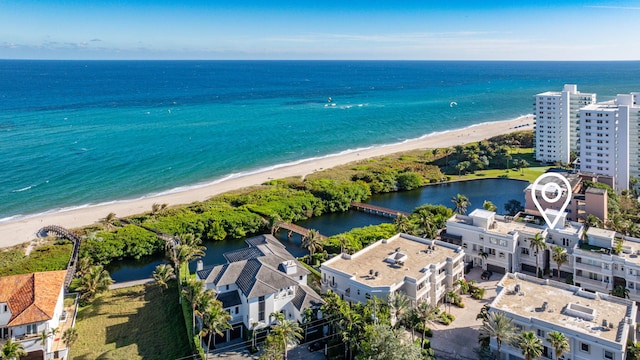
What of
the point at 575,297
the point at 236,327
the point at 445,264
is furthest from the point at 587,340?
the point at 236,327

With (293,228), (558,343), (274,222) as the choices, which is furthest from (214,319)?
(293,228)

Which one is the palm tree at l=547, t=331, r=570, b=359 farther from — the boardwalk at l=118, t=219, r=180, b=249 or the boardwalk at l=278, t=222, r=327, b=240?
the boardwalk at l=118, t=219, r=180, b=249

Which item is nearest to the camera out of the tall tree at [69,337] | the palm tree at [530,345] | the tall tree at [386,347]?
the tall tree at [386,347]

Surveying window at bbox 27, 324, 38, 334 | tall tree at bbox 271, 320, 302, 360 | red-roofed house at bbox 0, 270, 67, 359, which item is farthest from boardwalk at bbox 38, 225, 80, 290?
tall tree at bbox 271, 320, 302, 360

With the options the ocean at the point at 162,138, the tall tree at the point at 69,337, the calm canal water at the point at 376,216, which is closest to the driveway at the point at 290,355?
the tall tree at the point at 69,337

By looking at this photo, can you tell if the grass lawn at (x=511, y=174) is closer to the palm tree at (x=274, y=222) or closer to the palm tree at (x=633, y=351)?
the palm tree at (x=274, y=222)

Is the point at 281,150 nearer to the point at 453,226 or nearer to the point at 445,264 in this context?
the point at 453,226
